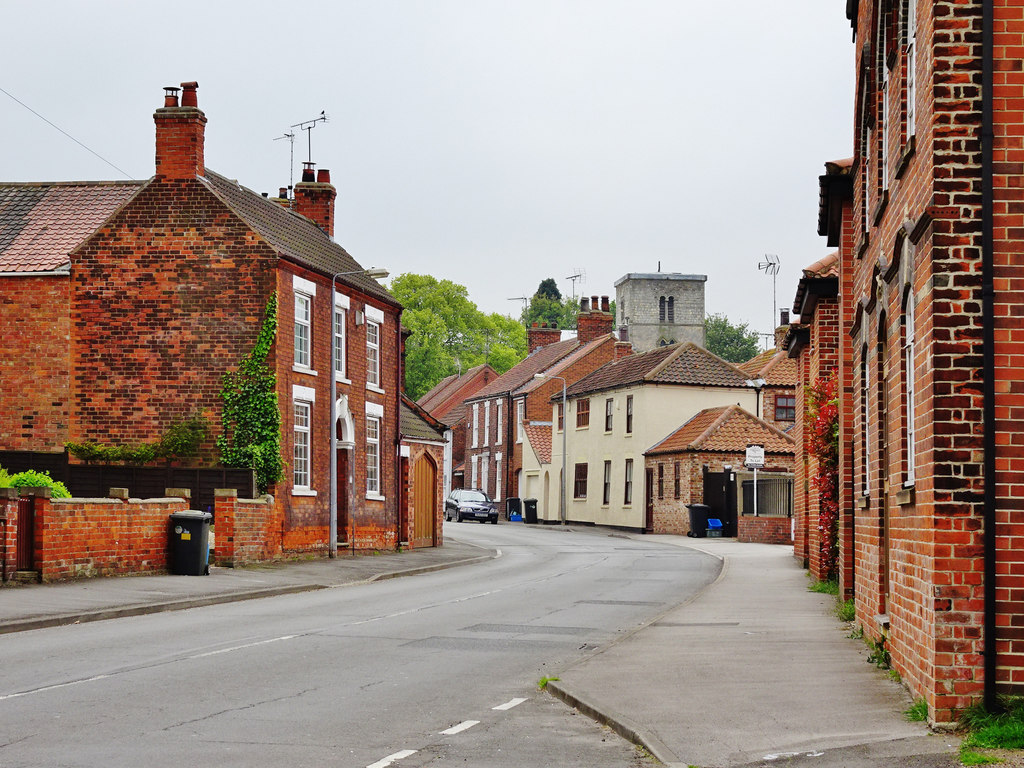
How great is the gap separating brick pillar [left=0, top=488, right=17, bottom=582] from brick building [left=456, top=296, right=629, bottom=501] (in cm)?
4968

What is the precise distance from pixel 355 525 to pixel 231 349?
707 cm

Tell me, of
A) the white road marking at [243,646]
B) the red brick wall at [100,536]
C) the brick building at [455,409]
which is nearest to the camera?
the white road marking at [243,646]

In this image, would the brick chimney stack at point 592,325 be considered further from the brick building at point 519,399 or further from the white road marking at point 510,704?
the white road marking at point 510,704

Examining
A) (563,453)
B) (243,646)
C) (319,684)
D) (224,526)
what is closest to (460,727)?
(319,684)

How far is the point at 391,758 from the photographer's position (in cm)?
822

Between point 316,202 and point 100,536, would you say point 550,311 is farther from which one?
point 100,536

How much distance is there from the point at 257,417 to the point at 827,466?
12755 millimetres

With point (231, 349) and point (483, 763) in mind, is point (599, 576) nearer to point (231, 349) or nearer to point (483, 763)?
point (231, 349)

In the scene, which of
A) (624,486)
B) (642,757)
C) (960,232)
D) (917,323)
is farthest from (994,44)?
(624,486)

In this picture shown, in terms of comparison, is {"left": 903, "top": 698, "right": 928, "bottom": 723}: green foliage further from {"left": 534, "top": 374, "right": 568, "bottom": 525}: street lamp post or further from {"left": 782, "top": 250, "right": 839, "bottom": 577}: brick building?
{"left": 534, "top": 374, "right": 568, "bottom": 525}: street lamp post

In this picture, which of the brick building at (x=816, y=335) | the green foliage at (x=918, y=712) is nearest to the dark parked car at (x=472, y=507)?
the brick building at (x=816, y=335)

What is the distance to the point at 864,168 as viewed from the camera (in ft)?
54.3

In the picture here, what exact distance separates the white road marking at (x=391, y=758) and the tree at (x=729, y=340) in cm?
11317

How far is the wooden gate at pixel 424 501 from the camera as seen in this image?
130 ft
